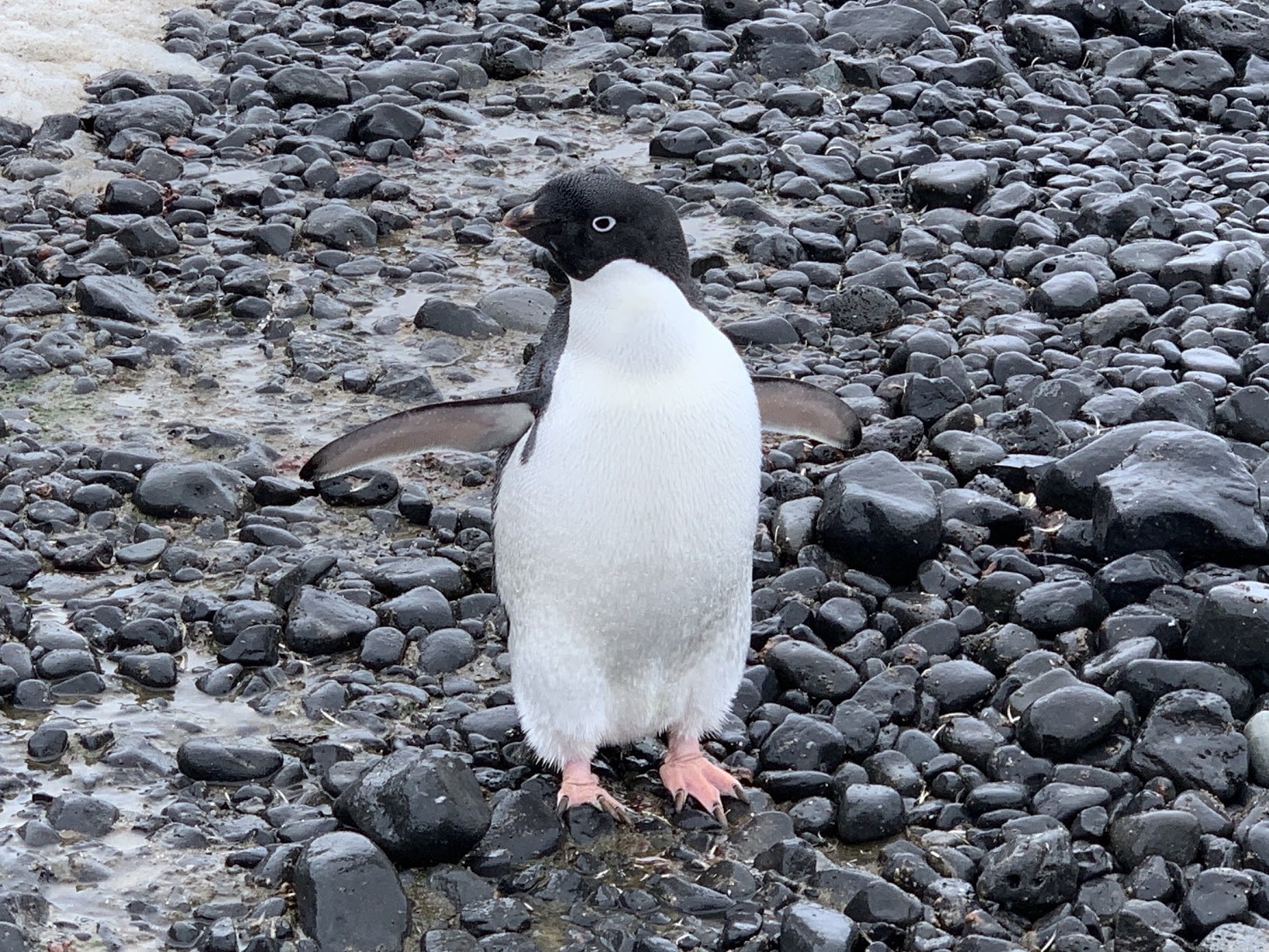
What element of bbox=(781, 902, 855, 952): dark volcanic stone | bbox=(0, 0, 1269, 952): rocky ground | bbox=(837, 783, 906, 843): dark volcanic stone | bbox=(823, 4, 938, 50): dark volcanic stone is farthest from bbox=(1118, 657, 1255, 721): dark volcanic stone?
bbox=(823, 4, 938, 50): dark volcanic stone

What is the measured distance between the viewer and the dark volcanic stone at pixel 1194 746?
3.92 metres

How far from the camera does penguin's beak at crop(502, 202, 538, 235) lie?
3912mm

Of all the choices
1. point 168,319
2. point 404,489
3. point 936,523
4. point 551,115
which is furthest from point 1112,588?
point 551,115

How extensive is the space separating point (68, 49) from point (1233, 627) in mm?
7180

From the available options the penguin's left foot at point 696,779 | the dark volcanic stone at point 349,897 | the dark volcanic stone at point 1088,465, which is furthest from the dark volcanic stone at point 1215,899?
the dark volcanic stone at point 1088,465

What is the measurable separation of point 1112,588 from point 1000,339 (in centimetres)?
185

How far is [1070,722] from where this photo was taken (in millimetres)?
4066

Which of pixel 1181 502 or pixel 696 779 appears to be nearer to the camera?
pixel 696 779

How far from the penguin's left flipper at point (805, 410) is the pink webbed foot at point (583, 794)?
3.52 feet

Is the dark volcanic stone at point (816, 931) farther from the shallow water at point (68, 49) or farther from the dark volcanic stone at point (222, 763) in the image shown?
the shallow water at point (68, 49)

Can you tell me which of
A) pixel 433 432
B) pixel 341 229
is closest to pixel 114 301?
pixel 341 229

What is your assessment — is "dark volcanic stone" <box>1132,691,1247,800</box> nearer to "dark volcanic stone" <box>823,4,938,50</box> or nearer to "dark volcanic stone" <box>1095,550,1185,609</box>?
"dark volcanic stone" <box>1095,550,1185,609</box>

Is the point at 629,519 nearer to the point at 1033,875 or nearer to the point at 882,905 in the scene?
the point at 882,905

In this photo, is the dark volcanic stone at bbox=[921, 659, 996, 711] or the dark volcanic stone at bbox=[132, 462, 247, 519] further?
the dark volcanic stone at bbox=[132, 462, 247, 519]
